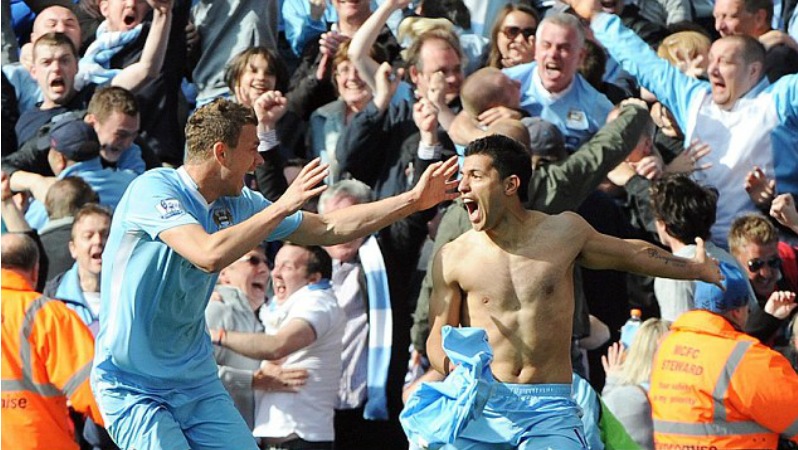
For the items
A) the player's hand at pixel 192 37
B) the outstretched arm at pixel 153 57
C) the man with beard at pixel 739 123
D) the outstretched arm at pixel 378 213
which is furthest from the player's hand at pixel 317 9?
the outstretched arm at pixel 378 213

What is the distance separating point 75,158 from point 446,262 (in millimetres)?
4224

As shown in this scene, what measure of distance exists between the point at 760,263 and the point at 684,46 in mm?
2061

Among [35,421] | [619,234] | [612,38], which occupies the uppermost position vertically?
[612,38]

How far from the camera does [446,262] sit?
7.70 meters

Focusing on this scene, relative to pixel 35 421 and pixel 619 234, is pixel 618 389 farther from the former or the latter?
pixel 35 421

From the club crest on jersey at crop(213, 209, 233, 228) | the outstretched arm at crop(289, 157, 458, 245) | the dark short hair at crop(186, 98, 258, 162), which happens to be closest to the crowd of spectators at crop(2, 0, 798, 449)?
the outstretched arm at crop(289, 157, 458, 245)

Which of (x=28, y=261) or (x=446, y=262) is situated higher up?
(x=446, y=262)

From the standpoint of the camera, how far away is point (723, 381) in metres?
9.00

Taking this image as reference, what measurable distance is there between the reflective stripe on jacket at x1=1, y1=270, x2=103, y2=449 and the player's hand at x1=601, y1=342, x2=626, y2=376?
3.02 m

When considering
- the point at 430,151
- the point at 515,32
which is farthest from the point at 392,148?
the point at 515,32

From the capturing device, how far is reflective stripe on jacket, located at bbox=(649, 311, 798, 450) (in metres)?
8.93

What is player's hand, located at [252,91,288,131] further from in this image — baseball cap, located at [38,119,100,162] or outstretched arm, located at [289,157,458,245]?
outstretched arm, located at [289,157,458,245]

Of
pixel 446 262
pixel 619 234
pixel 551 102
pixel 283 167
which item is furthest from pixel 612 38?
pixel 446 262

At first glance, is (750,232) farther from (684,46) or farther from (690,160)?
(684,46)
